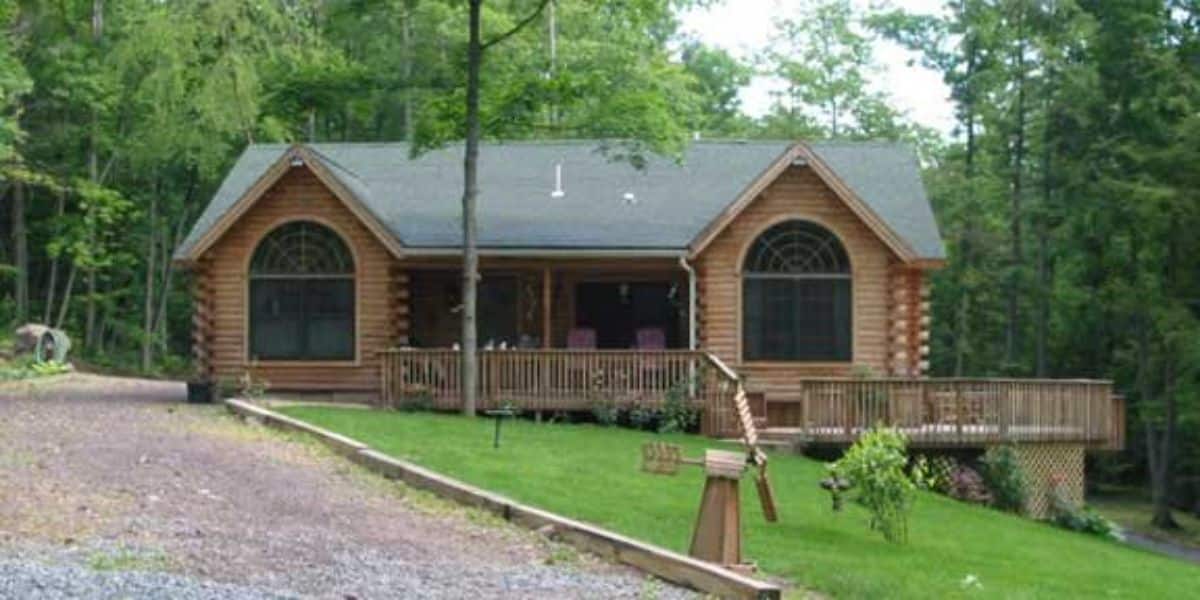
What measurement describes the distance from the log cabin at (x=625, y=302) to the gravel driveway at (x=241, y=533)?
8.02m

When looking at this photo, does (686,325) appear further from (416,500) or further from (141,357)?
(141,357)

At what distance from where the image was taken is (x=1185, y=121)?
3456cm

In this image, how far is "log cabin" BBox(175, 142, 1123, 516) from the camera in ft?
80.9

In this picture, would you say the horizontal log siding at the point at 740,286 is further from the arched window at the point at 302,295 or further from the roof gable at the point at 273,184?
the arched window at the point at 302,295

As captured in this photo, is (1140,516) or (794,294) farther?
(1140,516)

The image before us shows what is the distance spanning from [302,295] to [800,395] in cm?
825

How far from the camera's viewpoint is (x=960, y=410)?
957 inches

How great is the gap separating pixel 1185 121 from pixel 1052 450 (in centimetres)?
1291

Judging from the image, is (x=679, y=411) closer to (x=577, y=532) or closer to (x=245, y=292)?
(x=245, y=292)

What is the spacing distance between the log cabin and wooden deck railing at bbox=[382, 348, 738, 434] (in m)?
0.03

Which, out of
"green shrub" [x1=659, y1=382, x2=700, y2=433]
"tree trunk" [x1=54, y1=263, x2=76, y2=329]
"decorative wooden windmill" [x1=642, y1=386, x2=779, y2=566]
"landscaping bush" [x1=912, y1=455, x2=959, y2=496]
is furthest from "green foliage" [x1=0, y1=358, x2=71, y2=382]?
"decorative wooden windmill" [x1=642, y1=386, x2=779, y2=566]

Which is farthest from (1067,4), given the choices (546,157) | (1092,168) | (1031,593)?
(1031,593)

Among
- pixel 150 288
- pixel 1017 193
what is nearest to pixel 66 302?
pixel 150 288

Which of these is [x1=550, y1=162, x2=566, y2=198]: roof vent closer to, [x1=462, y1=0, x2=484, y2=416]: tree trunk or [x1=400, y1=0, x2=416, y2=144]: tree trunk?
[x1=400, y1=0, x2=416, y2=144]: tree trunk
